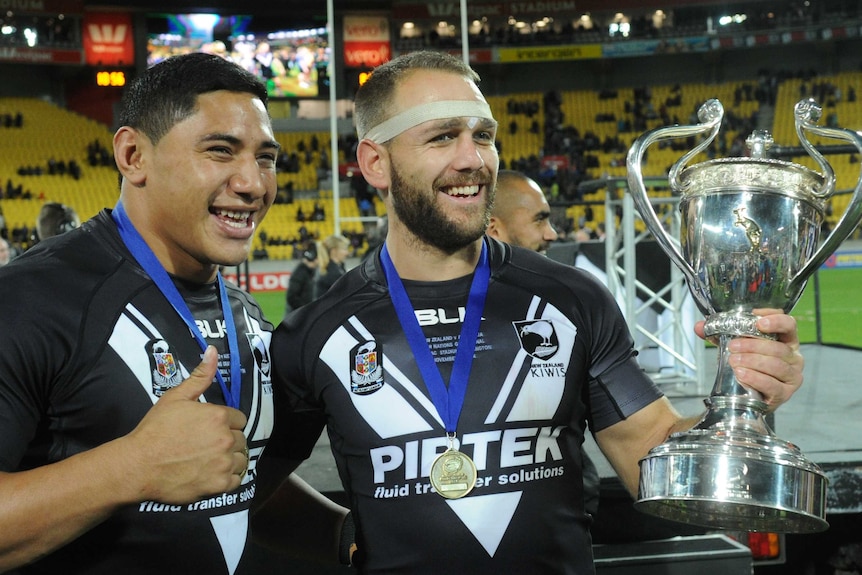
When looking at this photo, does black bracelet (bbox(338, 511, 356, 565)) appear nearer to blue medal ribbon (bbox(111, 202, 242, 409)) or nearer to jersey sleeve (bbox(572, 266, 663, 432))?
blue medal ribbon (bbox(111, 202, 242, 409))

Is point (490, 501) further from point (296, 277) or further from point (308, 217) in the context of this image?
point (308, 217)

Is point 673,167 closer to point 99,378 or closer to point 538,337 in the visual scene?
point 538,337

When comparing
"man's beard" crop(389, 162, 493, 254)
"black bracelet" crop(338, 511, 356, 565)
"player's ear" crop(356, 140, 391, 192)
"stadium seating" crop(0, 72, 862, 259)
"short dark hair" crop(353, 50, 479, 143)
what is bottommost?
"black bracelet" crop(338, 511, 356, 565)

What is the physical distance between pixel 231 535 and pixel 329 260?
24.4 feet

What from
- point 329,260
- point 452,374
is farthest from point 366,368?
point 329,260

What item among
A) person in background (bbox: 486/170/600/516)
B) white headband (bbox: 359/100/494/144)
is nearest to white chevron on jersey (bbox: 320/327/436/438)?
white headband (bbox: 359/100/494/144)

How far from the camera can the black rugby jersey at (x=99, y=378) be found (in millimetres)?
1799

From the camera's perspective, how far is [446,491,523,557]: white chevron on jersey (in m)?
2.06

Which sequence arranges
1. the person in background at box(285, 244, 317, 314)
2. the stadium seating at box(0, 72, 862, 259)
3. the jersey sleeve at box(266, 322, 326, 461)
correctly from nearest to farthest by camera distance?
the jersey sleeve at box(266, 322, 326, 461) → the person in background at box(285, 244, 317, 314) → the stadium seating at box(0, 72, 862, 259)

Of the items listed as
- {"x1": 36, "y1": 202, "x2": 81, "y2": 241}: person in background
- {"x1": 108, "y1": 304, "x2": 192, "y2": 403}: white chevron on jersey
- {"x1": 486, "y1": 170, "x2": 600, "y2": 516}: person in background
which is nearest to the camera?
{"x1": 108, "y1": 304, "x2": 192, "y2": 403}: white chevron on jersey

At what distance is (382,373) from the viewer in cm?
221

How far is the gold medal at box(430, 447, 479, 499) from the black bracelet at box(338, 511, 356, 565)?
1.23ft

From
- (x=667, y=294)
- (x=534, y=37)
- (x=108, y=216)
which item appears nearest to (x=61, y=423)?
(x=108, y=216)

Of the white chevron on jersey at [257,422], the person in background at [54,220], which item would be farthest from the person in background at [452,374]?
the person in background at [54,220]
